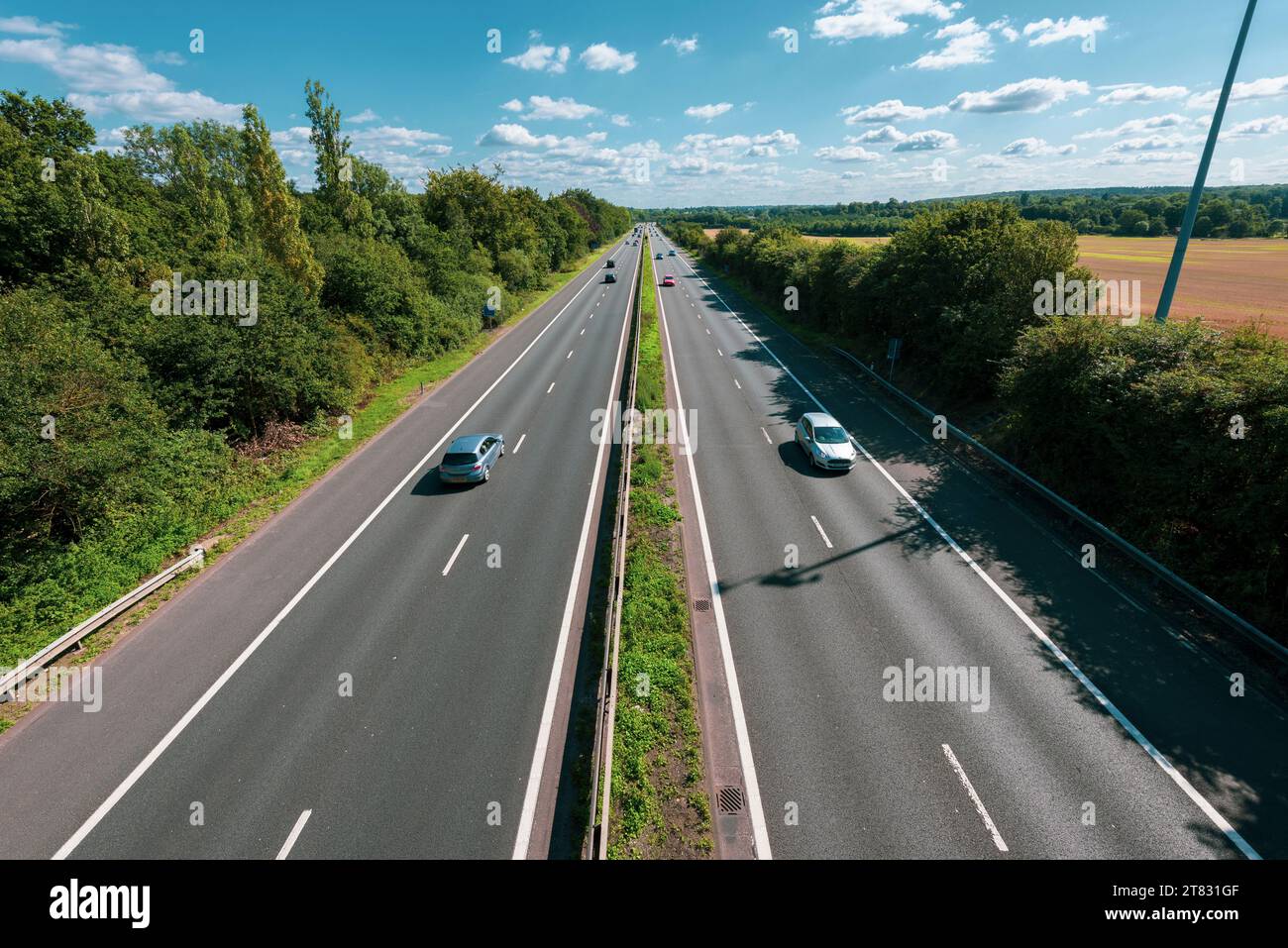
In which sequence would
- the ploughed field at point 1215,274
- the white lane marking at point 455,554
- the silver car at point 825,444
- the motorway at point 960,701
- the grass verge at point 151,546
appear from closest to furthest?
the motorway at point 960,701
the grass verge at point 151,546
the white lane marking at point 455,554
the silver car at point 825,444
the ploughed field at point 1215,274

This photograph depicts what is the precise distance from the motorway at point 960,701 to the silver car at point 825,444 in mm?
988

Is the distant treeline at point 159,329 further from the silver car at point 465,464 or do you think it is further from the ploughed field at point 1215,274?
the ploughed field at point 1215,274

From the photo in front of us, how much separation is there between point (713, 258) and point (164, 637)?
10030 centimetres

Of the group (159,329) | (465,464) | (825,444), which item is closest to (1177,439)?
(825,444)

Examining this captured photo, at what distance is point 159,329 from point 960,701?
2891 centimetres

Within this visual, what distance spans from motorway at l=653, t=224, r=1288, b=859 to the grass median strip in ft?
3.46

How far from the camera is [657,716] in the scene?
10.2 meters

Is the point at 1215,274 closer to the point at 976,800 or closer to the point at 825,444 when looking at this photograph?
the point at 825,444

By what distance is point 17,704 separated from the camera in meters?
11.0

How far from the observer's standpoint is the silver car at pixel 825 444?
20.3m

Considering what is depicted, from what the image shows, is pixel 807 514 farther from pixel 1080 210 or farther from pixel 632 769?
pixel 1080 210

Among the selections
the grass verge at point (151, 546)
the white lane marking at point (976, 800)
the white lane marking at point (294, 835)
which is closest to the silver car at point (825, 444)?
the white lane marking at point (976, 800)

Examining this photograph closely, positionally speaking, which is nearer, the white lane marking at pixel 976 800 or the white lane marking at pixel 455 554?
the white lane marking at pixel 976 800

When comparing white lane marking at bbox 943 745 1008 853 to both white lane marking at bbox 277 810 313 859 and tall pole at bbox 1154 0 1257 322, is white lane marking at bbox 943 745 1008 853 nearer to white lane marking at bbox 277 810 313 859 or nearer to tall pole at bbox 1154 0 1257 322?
white lane marking at bbox 277 810 313 859
